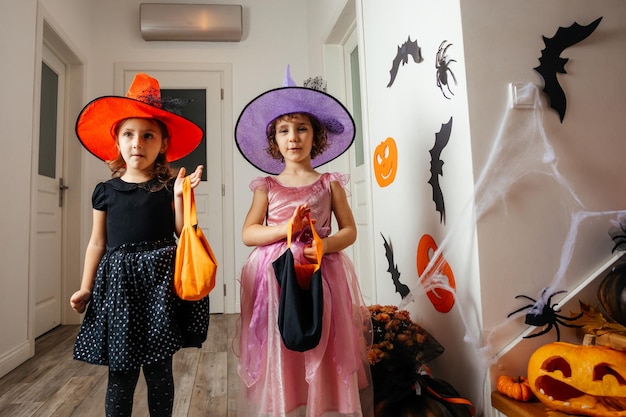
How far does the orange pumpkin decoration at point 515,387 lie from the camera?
1.14m

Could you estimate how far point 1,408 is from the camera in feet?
5.24

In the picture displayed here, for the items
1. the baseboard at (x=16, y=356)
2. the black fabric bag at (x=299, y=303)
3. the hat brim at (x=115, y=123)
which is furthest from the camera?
the baseboard at (x=16, y=356)

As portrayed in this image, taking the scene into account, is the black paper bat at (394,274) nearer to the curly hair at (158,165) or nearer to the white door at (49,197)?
the curly hair at (158,165)

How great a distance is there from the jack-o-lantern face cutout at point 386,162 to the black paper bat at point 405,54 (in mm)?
292

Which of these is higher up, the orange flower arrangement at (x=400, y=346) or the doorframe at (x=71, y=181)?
the doorframe at (x=71, y=181)

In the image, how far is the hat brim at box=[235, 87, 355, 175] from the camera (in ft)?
4.14

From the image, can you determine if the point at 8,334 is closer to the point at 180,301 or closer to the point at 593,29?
the point at 180,301

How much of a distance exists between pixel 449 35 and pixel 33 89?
7.71 ft

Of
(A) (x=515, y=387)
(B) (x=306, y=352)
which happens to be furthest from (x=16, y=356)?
(A) (x=515, y=387)

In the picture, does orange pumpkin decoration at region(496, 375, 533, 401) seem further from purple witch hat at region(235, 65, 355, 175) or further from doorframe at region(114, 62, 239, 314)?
doorframe at region(114, 62, 239, 314)

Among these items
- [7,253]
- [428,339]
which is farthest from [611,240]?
[7,253]

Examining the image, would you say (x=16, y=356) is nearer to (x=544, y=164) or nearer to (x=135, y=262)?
(x=135, y=262)

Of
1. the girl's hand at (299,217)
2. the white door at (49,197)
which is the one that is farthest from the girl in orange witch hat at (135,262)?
the white door at (49,197)

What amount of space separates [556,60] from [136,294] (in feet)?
4.93
